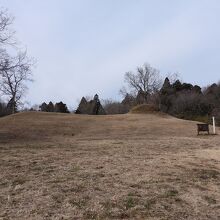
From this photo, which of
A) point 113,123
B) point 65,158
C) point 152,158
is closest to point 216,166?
point 152,158

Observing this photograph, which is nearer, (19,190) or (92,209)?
(92,209)

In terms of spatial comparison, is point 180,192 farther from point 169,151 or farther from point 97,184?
point 169,151

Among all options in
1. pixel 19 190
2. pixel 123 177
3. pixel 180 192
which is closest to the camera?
pixel 19 190

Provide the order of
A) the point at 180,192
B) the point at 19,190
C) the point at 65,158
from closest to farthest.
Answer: the point at 19,190, the point at 180,192, the point at 65,158

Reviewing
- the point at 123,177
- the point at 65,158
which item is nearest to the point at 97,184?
the point at 123,177

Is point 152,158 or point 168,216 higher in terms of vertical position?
point 152,158

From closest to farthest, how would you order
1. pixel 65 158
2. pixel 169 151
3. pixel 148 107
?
pixel 65 158 < pixel 169 151 < pixel 148 107

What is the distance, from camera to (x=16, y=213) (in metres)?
6.45

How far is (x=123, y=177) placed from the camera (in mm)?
8852

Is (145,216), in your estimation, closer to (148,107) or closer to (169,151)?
(169,151)

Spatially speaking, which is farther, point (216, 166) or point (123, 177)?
point (216, 166)

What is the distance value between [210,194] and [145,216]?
2.15 metres

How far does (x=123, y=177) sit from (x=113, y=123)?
22527 mm

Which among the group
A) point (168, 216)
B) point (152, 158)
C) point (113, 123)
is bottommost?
point (168, 216)
